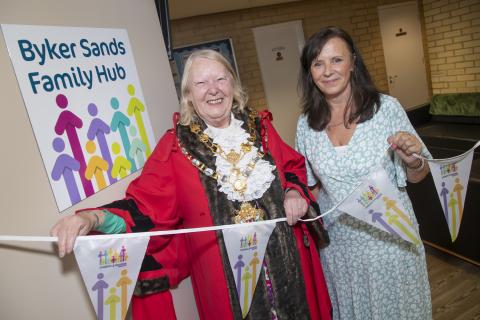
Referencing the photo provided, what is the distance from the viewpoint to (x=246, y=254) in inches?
60.2

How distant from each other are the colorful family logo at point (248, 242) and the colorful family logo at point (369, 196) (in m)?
0.48

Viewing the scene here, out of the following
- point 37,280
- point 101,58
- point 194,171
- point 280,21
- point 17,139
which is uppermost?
point 280,21

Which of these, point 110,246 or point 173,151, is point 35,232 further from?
point 173,151

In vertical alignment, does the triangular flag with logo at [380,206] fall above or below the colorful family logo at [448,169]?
below

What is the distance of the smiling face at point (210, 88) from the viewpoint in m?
1.61

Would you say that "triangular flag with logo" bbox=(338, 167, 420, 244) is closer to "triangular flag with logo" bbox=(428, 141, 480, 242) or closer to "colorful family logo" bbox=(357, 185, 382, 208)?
"colorful family logo" bbox=(357, 185, 382, 208)

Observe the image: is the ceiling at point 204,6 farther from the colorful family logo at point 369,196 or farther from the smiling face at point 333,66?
the colorful family logo at point 369,196

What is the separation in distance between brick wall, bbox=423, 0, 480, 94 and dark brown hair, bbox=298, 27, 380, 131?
15.1 ft

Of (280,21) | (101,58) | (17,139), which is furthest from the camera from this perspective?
(280,21)

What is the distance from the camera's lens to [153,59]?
193cm

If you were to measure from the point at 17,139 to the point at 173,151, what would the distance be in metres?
0.63

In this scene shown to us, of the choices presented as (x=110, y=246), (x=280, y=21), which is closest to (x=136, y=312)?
(x=110, y=246)

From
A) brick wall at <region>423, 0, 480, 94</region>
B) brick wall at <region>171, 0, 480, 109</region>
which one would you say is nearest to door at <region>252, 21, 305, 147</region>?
brick wall at <region>171, 0, 480, 109</region>

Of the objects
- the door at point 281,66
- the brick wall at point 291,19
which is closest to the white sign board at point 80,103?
the brick wall at point 291,19
